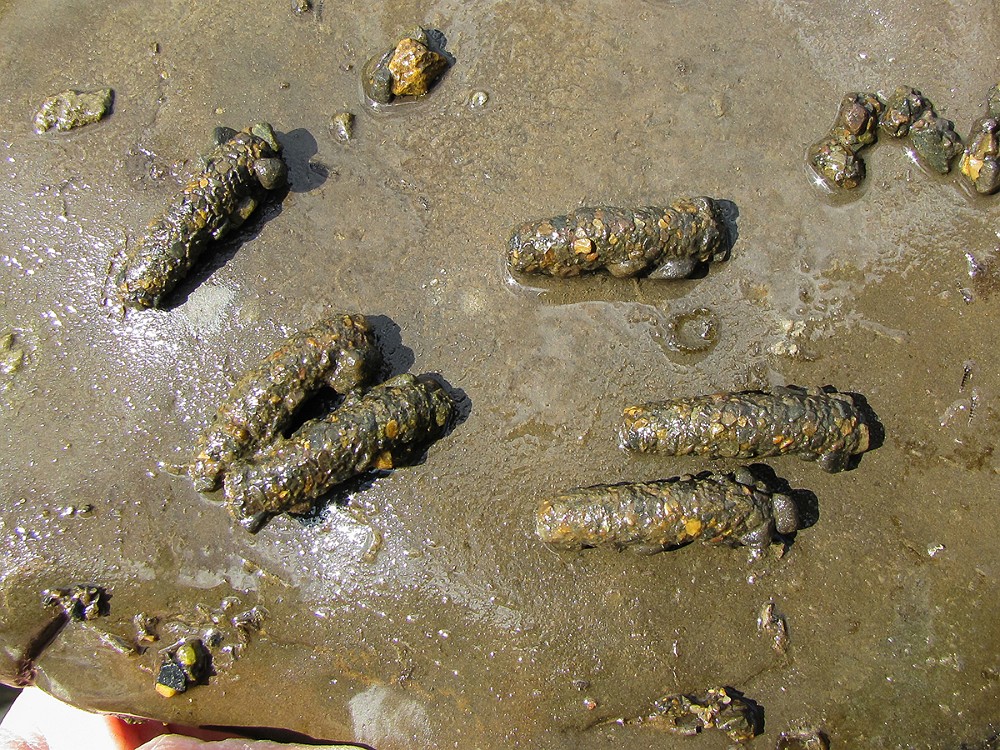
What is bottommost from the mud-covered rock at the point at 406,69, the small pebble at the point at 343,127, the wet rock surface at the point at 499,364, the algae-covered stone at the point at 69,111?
the wet rock surface at the point at 499,364

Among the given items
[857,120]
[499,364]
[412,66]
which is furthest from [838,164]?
[412,66]

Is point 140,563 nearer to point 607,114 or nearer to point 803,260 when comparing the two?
point 607,114

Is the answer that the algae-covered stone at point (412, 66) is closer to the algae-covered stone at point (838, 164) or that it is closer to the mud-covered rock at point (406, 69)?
the mud-covered rock at point (406, 69)

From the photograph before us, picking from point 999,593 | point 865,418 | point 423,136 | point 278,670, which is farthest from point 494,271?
point 999,593

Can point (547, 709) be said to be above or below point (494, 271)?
below

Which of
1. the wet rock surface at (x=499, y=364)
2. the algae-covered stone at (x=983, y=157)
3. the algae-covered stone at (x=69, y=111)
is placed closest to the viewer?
the wet rock surface at (x=499, y=364)

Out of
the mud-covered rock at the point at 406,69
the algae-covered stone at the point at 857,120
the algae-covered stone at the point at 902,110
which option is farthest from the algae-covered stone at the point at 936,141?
the mud-covered rock at the point at 406,69
